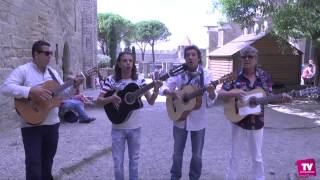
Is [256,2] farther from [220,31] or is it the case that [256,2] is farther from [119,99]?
[220,31]

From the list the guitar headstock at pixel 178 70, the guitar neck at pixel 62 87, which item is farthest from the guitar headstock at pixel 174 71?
the guitar neck at pixel 62 87

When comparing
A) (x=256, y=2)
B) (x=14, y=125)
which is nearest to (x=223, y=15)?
(x=256, y=2)

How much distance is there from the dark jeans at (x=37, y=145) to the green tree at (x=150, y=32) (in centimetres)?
7061

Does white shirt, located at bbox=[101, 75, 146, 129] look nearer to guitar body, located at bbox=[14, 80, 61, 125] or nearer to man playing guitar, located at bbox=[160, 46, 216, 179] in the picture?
man playing guitar, located at bbox=[160, 46, 216, 179]

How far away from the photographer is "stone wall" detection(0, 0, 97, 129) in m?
8.84

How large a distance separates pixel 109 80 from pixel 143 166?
2138 mm

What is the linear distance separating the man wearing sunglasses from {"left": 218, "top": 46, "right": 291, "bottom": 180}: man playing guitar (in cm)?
182

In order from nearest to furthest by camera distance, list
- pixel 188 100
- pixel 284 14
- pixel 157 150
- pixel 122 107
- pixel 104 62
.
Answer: pixel 122 107, pixel 188 100, pixel 157 150, pixel 284 14, pixel 104 62

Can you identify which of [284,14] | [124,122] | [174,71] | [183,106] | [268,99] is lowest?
[124,122]

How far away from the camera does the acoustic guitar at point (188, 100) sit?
15.8 ft

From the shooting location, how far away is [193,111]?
4.89 m

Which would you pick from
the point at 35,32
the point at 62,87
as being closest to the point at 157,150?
the point at 62,87

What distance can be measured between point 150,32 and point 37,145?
7337 cm

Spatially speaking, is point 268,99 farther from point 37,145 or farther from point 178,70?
point 37,145
